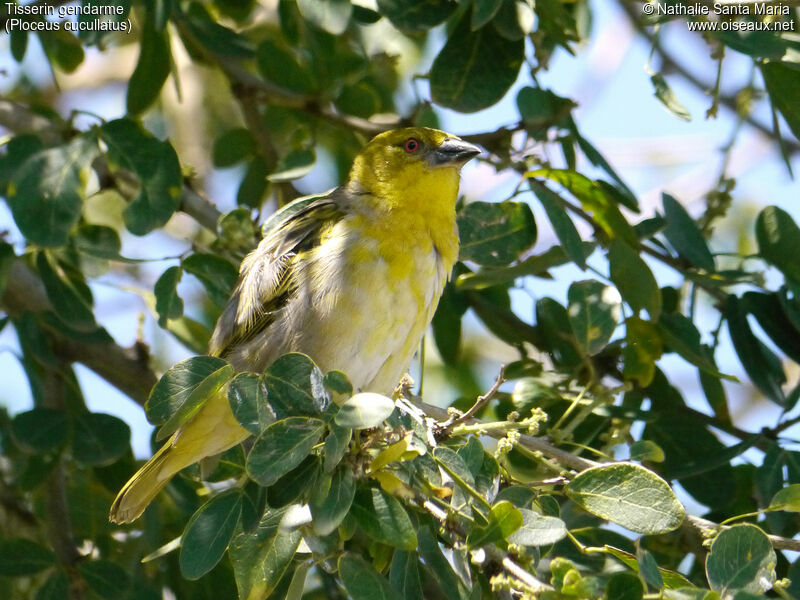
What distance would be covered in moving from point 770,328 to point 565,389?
737mm

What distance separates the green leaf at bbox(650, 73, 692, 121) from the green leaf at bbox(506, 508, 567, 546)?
5.36ft

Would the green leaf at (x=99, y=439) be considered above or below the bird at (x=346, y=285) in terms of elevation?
below

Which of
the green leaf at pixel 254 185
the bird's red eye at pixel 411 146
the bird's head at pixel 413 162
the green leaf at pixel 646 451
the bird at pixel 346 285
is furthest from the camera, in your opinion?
the green leaf at pixel 254 185

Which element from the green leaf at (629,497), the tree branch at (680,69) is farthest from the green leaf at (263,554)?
the tree branch at (680,69)

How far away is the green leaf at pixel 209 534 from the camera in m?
2.36

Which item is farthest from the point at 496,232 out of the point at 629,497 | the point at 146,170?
the point at 629,497

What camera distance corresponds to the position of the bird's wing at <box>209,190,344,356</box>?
355cm

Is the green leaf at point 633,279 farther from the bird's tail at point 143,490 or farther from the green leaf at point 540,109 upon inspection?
the bird's tail at point 143,490

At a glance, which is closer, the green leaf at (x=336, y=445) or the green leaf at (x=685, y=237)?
the green leaf at (x=336, y=445)

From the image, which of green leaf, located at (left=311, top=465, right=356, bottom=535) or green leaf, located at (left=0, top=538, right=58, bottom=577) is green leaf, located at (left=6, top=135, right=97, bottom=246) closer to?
green leaf, located at (left=0, top=538, right=58, bottom=577)

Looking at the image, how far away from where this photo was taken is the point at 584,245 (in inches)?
130

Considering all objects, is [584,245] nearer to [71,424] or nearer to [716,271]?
[716,271]

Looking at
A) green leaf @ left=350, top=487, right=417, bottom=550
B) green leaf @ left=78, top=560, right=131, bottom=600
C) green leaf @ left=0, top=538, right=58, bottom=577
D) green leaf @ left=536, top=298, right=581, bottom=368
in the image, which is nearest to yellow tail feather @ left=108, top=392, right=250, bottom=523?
green leaf @ left=78, top=560, right=131, bottom=600

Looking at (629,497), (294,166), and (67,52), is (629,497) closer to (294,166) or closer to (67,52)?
(294,166)
